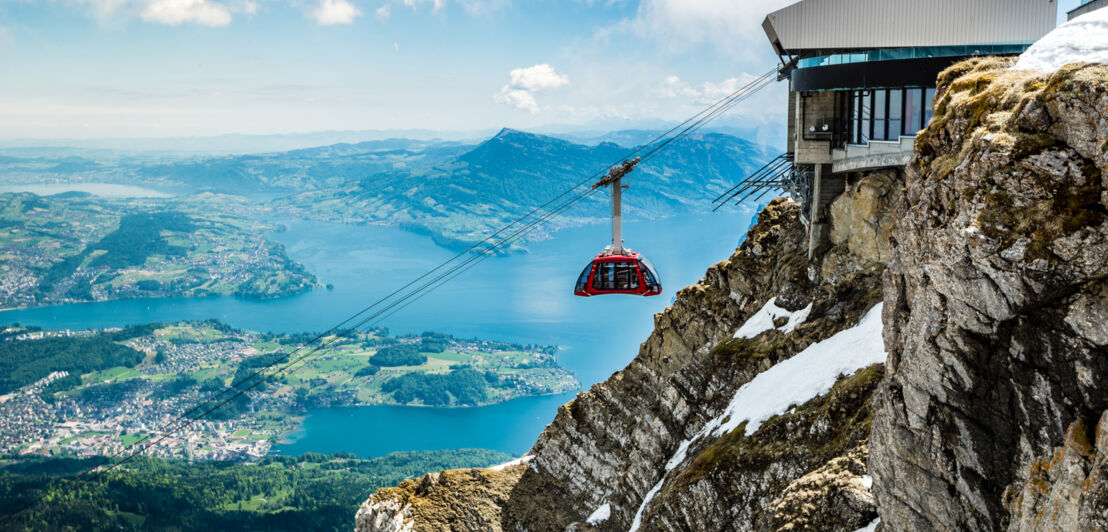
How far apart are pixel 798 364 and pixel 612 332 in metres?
166

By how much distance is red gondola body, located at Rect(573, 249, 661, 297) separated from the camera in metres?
27.0

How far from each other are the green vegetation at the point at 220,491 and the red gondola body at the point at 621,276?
82379mm

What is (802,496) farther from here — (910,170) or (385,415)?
(385,415)

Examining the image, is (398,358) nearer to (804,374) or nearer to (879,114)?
(804,374)

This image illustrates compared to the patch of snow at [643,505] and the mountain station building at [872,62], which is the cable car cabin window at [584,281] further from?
the mountain station building at [872,62]

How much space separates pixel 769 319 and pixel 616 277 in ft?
18.3

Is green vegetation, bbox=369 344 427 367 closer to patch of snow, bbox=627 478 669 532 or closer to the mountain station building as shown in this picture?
patch of snow, bbox=627 478 669 532

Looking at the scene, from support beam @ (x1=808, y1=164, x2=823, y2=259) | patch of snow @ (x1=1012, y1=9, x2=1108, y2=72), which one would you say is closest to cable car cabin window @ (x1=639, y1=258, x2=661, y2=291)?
support beam @ (x1=808, y1=164, x2=823, y2=259)

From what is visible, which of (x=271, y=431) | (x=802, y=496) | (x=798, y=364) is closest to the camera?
(x=802, y=496)

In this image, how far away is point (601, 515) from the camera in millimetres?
30375

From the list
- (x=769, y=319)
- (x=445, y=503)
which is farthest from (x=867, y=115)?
(x=445, y=503)

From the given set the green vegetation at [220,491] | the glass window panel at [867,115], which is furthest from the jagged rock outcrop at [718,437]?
the green vegetation at [220,491]

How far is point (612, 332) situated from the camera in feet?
620

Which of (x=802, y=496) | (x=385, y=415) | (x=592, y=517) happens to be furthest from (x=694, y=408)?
(x=385, y=415)
